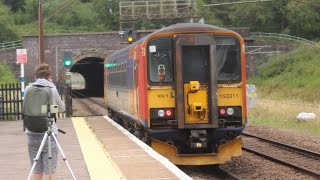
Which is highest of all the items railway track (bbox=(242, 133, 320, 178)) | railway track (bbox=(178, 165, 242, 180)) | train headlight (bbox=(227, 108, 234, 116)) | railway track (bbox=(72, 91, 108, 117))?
train headlight (bbox=(227, 108, 234, 116))

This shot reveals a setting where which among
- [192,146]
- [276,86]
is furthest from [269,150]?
[276,86]

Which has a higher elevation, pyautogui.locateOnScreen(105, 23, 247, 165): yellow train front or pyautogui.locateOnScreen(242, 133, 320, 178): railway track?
pyautogui.locateOnScreen(105, 23, 247, 165): yellow train front

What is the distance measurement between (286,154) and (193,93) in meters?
4.43

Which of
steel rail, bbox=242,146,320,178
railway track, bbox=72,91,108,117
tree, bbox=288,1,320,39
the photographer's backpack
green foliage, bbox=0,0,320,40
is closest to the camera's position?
the photographer's backpack

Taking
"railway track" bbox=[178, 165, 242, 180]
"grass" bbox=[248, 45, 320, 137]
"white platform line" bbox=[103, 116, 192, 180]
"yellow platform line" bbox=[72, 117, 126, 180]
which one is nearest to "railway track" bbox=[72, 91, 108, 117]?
"grass" bbox=[248, 45, 320, 137]

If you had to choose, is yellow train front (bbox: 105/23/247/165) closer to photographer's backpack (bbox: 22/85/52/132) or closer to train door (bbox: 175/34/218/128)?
train door (bbox: 175/34/218/128)

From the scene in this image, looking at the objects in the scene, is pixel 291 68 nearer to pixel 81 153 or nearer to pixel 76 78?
pixel 81 153

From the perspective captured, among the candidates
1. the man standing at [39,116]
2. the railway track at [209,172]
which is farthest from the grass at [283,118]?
the man standing at [39,116]

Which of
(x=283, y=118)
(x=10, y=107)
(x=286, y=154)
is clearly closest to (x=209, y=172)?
(x=286, y=154)

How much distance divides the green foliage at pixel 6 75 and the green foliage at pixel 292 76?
65.1 feet

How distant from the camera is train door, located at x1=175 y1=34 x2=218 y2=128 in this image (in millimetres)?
12625

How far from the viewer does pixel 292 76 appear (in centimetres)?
4400

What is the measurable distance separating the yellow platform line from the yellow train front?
4.31 ft

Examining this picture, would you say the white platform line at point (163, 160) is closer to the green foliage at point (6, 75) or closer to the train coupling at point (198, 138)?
the train coupling at point (198, 138)
